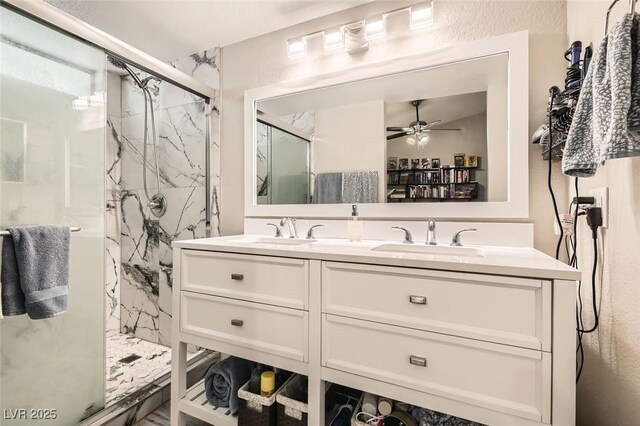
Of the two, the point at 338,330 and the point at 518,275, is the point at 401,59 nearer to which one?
the point at 518,275

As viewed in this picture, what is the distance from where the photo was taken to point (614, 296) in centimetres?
83

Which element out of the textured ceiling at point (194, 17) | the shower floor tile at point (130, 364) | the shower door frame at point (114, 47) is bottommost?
the shower floor tile at point (130, 364)

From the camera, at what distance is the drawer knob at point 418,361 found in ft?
3.02

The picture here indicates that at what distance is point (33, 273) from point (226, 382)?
90cm

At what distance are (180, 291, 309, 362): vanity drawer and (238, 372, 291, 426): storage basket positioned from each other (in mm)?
203

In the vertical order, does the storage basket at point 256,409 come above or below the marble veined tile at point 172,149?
below

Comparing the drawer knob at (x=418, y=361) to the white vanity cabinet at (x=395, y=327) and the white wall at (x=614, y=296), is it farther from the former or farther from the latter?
the white wall at (x=614, y=296)

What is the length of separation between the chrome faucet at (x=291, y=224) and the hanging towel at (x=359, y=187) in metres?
0.33

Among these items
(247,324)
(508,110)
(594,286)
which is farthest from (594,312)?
(247,324)

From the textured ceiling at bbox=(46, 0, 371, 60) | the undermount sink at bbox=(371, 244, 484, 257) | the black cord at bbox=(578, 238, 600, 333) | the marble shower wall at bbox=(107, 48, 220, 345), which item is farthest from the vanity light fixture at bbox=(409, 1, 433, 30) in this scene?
the marble shower wall at bbox=(107, 48, 220, 345)

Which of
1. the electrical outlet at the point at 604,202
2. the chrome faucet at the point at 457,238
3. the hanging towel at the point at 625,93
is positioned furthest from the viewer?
the chrome faucet at the point at 457,238

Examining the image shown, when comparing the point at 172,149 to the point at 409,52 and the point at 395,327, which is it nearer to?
the point at 409,52

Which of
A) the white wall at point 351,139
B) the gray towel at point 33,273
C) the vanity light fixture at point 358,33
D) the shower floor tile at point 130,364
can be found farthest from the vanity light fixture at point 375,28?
the shower floor tile at point 130,364

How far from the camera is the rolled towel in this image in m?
1.33
